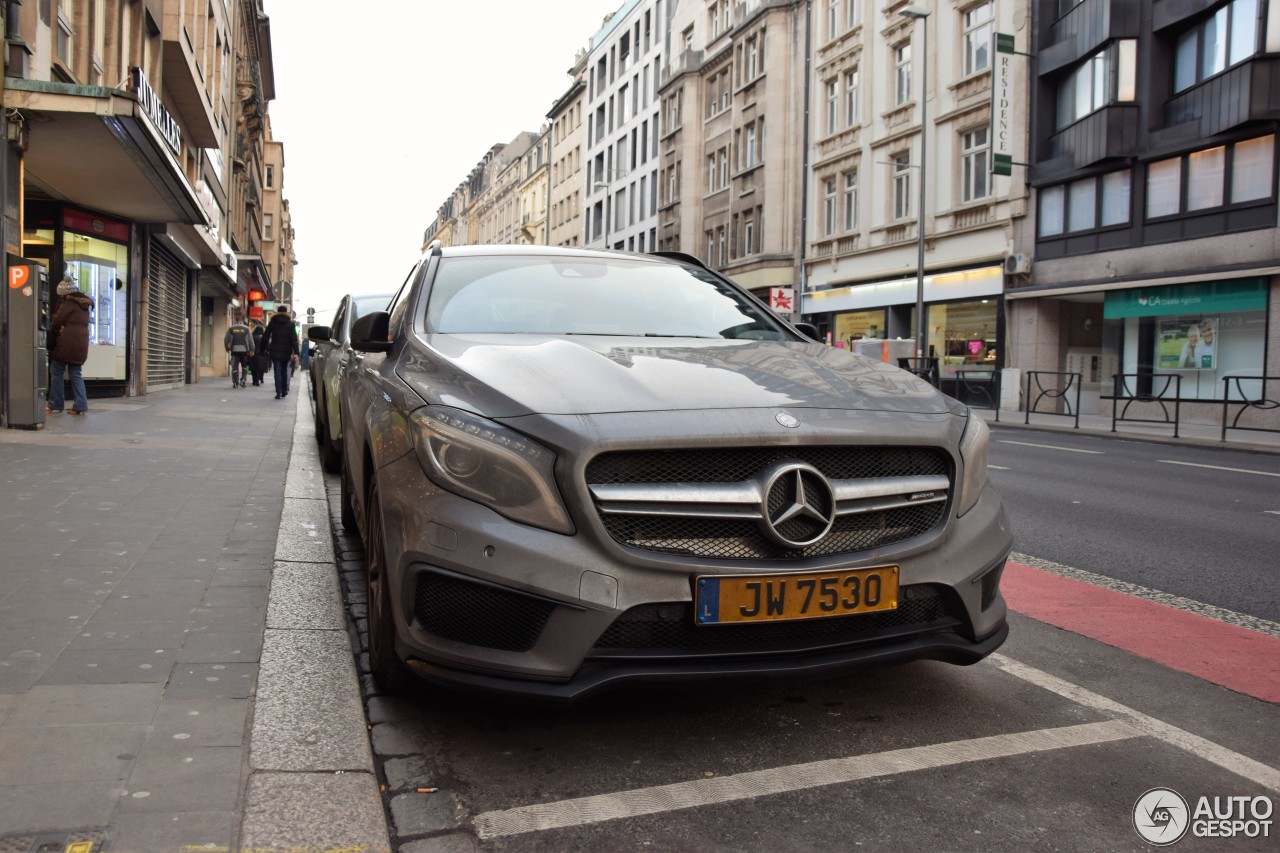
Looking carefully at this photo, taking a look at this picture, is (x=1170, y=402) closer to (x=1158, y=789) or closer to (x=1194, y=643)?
(x=1194, y=643)

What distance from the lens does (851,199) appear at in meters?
36.8

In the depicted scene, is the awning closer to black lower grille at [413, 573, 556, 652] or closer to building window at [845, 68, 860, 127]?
black lower grille at [413, 573, 556, 652]

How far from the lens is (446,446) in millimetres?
2990

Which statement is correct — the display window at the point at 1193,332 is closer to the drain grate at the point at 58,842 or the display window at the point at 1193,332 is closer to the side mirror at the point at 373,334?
the side mirror at the point at 373,334

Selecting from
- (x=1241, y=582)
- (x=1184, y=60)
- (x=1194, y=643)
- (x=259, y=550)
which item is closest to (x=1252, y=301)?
(x=1184, y=60)

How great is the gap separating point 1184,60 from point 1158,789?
24449 millimetres

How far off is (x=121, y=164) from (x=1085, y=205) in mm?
21124

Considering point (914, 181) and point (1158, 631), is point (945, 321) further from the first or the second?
point (1158, 631)

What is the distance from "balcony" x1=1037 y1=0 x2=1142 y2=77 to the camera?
23.8 meters

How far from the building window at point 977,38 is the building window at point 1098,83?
3382mm

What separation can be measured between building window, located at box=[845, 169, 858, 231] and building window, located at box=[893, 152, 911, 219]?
103 inches

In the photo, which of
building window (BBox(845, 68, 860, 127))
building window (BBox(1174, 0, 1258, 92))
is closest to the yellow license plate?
building window (BBox(1174, 0, 1258, 92))

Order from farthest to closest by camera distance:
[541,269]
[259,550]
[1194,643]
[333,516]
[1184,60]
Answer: [1184,60] < [333,516] < [259,550] < [541,269] < [1194,643]

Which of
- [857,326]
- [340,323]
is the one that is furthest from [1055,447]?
[857,326]
